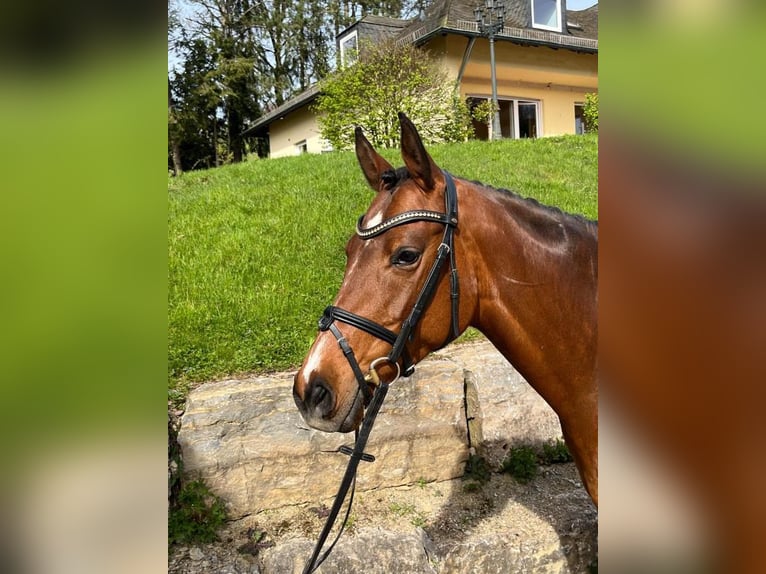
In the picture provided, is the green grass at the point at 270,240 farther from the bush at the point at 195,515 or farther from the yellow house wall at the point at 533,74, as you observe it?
the yellow house wall at the point at 533,74

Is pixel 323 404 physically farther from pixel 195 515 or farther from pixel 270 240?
pixel 270 240

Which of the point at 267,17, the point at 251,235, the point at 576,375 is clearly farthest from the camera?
the point at 267,17

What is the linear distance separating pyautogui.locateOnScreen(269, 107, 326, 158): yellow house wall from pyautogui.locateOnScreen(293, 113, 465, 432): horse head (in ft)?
47.2

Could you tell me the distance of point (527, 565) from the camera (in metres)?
2.70

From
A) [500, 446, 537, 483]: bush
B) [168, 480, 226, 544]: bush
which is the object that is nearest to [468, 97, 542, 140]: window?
[500, 446, 537, 483]: bush

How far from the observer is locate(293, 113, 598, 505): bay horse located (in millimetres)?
1573

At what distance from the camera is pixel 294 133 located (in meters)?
18.4

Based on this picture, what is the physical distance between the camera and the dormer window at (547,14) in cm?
1559

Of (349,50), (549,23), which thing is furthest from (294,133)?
(549,23)

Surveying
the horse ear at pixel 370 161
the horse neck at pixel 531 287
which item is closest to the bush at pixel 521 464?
the horse neck at pixel 531 287

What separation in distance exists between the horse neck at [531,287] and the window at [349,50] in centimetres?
1162
